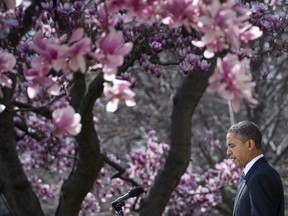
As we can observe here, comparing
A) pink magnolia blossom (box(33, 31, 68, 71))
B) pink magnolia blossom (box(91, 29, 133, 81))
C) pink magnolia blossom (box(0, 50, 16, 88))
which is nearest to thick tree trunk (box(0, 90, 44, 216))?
pink magnolia blossom (box(0, 50, 16, 88))

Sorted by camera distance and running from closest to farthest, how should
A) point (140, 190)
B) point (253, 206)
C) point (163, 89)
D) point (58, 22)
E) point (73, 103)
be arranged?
point (140, 190) → point (253, 206) → point (58, 22) → point (73, 103) → point (163, 89)

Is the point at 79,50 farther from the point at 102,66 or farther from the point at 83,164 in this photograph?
the point at 83,164

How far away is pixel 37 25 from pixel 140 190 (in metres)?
1.73

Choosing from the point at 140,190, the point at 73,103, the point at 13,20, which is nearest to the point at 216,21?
the point at 140,190

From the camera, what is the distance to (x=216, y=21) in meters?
2.22

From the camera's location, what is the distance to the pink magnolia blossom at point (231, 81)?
86.6 inches

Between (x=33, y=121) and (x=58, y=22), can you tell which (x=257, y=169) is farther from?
(x=33, y=121)

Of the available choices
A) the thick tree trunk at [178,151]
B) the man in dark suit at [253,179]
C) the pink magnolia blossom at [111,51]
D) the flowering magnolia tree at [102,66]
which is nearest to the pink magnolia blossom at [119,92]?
the flowering magnolia tree at [102,66]

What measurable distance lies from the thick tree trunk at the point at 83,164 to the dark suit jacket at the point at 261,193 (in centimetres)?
156

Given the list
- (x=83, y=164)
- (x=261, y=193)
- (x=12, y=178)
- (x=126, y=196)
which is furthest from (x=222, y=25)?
(x=12, y=178)

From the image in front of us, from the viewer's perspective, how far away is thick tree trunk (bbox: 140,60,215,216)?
616cm

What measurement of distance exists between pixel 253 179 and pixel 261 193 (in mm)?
100

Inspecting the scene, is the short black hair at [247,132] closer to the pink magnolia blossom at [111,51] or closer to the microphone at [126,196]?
the microphone at [126,196]

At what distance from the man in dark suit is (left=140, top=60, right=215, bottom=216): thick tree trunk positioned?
1.72m
